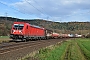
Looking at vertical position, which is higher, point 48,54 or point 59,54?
point 48,54

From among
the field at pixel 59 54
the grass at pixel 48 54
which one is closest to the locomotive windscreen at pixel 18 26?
the field at pixel 59 54

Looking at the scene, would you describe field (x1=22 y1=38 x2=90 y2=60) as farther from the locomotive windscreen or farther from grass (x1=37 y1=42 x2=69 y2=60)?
the locomotive windscreen

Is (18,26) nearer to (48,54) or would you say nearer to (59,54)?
(59,54)

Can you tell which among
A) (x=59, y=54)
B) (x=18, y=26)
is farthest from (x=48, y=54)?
(x=18, y=26)

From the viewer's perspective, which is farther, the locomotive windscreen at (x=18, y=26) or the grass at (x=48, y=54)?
the locomotive windscreen at (x=18, y=26)

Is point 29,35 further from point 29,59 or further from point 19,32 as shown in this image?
point 29,59

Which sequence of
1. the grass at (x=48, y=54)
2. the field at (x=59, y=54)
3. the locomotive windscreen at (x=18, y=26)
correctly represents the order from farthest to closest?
1. the locomotive windscreen at (x=18, y=26)
2. the field at (x=59, y=54)
3. the grass at (x=48, y=54)

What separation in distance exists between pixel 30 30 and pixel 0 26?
43485 millimetres

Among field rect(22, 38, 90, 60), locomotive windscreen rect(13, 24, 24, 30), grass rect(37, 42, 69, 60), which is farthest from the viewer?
locomotive windscreen rect(13, 24, 24, 30)

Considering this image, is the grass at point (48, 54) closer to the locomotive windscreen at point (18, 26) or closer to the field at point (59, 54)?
the field at point (59, 54)

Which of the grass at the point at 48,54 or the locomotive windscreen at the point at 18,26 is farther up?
the locomotive windscreen at the point at 18,26

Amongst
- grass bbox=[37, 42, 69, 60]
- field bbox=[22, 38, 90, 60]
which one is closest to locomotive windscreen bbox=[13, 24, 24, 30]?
field bbox=[22, 38, 90, 60]

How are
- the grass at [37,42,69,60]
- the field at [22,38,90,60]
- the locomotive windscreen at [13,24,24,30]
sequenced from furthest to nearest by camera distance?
the locomotive windscreen at [13,24,24,30] → the field at [22,38,90,60] → the grass at [37,42,69,60]

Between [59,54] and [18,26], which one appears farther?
[18,26]
